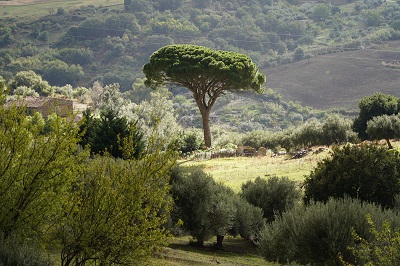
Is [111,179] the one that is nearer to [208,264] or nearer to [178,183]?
[208,264]

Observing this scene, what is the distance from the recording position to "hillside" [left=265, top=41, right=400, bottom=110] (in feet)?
531

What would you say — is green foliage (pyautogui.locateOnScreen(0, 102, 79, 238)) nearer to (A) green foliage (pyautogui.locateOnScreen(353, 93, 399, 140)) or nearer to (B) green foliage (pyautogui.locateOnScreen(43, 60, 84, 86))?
(A) green foliage (pyautogui.locateOnScreen(353, 93, 399, 140))

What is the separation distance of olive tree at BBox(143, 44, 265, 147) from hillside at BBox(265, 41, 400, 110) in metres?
102

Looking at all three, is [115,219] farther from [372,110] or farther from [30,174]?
[372,110]

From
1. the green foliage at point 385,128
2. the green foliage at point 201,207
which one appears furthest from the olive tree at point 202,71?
the green foliage at point 201,207

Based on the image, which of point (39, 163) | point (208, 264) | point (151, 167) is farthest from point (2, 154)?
point (208, 264)

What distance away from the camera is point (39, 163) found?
1255 cm

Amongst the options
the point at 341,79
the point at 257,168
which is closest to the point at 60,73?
the point at 341,79

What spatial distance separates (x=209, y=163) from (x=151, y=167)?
1097 inches

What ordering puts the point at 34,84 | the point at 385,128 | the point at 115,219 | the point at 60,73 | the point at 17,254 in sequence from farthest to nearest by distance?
the point at 60,73 → the point at 34,84 → the point at 385,128 → the point at 115,219 → the point at 17,254

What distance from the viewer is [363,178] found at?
21828 mm

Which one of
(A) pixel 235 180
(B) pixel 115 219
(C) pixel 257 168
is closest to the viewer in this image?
(B) pixel 115 219

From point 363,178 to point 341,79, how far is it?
15901 cm

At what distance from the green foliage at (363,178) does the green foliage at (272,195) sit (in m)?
3.10
